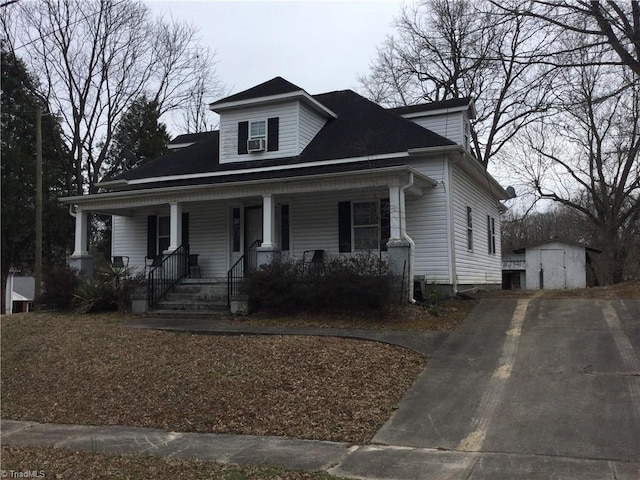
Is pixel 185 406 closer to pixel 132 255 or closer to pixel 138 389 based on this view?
pixel 138 389

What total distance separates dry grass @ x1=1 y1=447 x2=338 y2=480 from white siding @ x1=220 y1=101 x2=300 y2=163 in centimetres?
1193

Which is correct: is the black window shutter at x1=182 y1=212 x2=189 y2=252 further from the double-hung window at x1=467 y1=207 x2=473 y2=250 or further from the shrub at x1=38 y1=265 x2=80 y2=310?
the double-hung window at x1=467 y1=207 x2=473 y2=250

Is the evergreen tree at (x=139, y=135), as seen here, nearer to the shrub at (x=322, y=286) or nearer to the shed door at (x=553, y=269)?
the shrub at (x=322, y=286)

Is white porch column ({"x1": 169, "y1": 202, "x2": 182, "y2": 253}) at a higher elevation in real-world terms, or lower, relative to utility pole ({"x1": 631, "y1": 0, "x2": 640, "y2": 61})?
lower

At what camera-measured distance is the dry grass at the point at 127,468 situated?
201 inches

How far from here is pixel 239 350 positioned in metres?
9.63

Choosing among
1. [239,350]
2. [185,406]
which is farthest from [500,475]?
[239,350]

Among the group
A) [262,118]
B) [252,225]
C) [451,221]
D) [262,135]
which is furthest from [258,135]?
[451,221]

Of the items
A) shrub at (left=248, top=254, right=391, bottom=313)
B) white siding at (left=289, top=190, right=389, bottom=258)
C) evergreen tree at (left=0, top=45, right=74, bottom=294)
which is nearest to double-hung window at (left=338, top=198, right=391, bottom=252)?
white siding at (left=289, top=190, right=389, bottom=258)

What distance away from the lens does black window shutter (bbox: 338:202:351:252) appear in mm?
15266

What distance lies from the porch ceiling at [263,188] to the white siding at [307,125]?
292 centimetres

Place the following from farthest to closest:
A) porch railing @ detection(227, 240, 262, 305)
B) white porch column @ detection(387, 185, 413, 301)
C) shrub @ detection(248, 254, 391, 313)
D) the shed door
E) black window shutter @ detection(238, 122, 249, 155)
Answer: the shed door, black window shutter @ detection(238, 122, 249, 155), porch railing @ detection(227, 240, 262, 305), white porch column @ detection(387, 185, 413, 301), shrub @ detection(248, 254, 391, 313)

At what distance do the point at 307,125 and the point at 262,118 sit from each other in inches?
56.5

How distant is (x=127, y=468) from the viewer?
213 inches
